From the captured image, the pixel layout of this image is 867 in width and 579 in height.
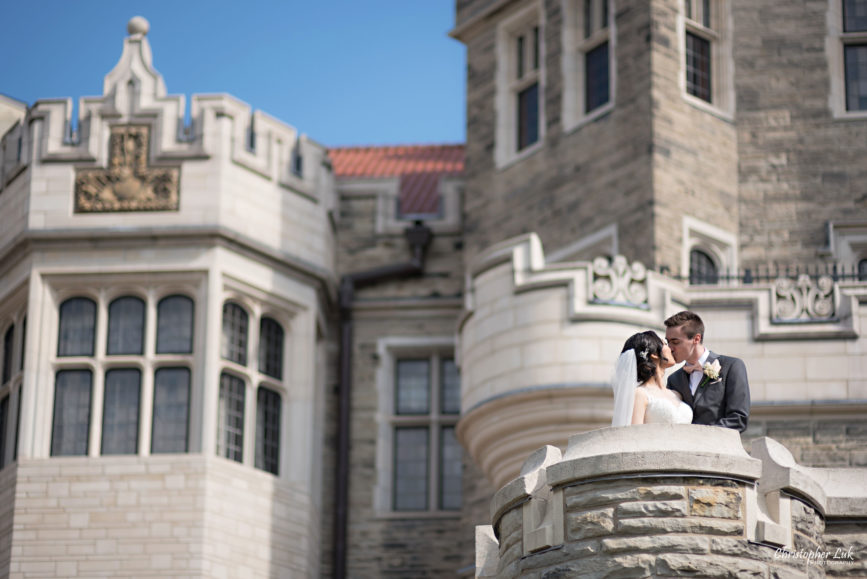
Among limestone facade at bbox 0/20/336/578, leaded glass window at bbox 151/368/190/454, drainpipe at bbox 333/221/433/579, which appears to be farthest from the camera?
drainpipe at bbox 333/221/433/579

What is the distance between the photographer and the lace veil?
10.1 metres

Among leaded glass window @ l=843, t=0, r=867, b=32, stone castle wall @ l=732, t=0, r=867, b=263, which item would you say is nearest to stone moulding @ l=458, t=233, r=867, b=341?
stone castle wall @ l=732, t=0, r=867, b=263

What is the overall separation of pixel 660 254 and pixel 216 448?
460 cm

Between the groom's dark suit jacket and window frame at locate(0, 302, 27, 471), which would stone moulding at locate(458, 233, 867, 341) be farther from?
the groom's dark suit jacket

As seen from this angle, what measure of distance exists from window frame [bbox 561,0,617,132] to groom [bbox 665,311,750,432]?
347 inches

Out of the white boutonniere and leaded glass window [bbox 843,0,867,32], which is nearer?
the white boutonniere

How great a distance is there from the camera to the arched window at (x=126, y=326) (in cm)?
1830

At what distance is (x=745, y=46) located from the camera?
63.9ft

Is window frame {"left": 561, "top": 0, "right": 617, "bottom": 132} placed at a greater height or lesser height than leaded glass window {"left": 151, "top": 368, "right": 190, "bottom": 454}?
greater

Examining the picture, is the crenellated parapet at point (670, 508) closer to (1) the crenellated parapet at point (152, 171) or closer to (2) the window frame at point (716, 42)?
(1) the crenellated parapet at point (152, 171)

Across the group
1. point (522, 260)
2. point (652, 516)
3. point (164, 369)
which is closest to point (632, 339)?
point (652, 516)

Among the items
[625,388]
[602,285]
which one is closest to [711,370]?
[625,388]

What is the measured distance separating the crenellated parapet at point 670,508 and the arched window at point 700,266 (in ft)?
25.8

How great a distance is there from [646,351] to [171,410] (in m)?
8.78
